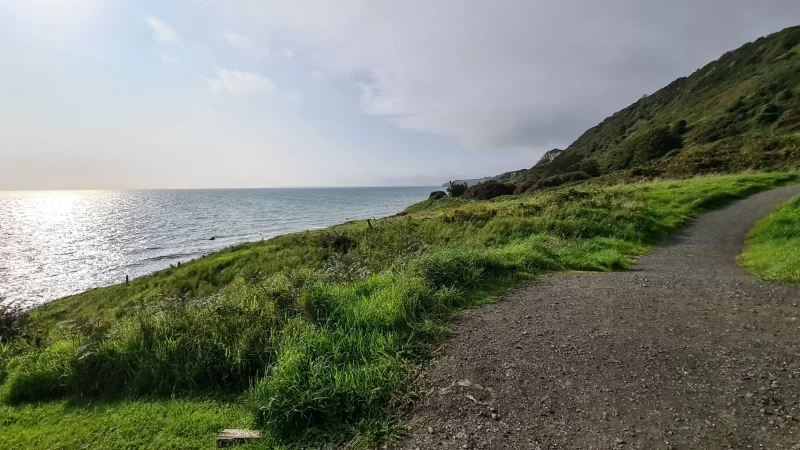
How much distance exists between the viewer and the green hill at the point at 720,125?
3319 centimetres

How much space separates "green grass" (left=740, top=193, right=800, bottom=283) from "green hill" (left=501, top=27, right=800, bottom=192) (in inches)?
848

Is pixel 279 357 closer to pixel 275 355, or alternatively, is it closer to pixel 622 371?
pixel 275 355

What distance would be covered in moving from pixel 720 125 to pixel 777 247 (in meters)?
53.6

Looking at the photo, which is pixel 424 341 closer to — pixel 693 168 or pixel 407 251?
pixel 407 251

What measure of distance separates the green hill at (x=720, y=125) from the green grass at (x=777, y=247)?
21.5m

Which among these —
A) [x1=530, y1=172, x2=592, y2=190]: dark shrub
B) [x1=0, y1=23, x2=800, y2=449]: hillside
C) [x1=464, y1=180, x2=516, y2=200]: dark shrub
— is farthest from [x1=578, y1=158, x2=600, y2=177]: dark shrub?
[x1=0, y1=23, x2=800, y2=449]: hillside

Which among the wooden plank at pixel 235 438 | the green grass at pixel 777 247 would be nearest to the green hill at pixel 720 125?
the green grass at pixel 777 247

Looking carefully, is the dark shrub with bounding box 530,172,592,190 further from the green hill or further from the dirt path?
the dirt path

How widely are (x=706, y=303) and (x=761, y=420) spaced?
368 centimetres

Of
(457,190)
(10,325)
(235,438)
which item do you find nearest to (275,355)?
(235,438)

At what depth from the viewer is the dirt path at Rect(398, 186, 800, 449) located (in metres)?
3.73

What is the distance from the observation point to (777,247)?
10547 millimetres

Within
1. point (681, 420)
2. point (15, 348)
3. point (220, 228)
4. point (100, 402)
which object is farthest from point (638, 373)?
point (220, 228)

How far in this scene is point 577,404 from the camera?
4.18 m
